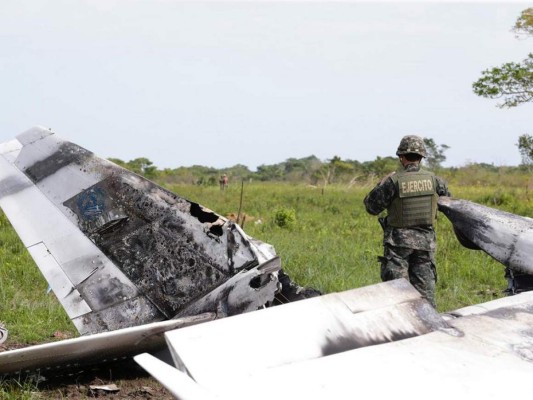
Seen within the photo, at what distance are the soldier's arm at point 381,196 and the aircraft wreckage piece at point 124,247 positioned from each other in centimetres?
192

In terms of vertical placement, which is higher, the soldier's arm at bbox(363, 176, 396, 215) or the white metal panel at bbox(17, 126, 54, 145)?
the white metal panel at bbox(17, 126, 54, 145)

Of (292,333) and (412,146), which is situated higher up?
(412,146)

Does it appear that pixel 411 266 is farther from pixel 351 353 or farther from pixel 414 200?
pixel 351 353

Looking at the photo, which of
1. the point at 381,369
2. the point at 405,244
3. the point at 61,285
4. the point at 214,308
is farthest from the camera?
the point at 405,244

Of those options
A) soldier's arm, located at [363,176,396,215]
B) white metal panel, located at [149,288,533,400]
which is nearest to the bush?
soldier's arm, located at [363,176,396,215]

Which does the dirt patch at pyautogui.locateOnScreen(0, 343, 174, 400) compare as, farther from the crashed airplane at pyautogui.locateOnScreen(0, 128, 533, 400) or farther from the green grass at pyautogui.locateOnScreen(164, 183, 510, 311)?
the green grass at pyautogui.locateOnScreen(164, 183, 510, 311)

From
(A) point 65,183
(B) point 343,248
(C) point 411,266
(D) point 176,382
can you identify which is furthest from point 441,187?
(B) point 343,248

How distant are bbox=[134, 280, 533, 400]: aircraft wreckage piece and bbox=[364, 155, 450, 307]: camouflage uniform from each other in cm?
290

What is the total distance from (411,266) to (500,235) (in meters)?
2.21

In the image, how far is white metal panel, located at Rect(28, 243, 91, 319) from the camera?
4.80 metres

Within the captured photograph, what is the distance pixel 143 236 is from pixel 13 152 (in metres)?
1.33

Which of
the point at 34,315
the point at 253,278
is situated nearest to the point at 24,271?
the point at 34,315

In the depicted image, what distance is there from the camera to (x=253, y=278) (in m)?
4.39

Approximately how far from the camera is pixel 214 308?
14.6ft
